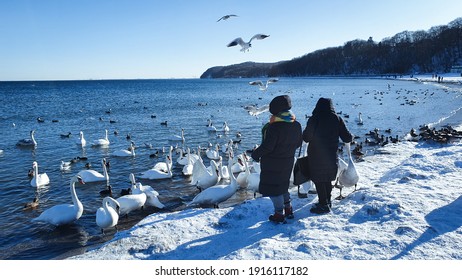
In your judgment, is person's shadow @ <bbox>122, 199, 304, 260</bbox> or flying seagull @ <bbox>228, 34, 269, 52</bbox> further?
flying seagull @ <bbox>228, 34, 269, 52</bbox>

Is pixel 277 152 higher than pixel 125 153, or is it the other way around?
pixel 277 152

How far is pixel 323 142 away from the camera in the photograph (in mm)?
6418

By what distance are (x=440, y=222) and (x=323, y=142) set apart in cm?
225

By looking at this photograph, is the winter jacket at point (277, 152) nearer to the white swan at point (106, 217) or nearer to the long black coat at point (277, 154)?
the long black coat at point (277, 154)

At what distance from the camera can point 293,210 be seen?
23.4 feet

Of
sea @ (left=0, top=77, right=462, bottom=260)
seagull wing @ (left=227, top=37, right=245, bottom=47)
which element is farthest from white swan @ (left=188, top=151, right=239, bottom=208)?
seagull wing @ (left=227, top=37, right=245, bottom=47)

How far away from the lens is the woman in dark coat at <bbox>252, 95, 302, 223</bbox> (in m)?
5.69

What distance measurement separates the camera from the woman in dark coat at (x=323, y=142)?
6348mm

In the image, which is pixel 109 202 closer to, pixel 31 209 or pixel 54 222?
pixel 54 222

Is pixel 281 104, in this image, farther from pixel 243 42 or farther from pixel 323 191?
pixel 243 42

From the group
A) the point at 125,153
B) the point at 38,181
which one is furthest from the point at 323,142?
the point at 125,153

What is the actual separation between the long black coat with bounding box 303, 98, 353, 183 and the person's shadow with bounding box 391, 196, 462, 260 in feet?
5.76

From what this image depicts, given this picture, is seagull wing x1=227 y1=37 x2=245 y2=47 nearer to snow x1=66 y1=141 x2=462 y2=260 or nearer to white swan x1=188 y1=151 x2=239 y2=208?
white swan x1=188 y1=151 x2=239 y2=208
